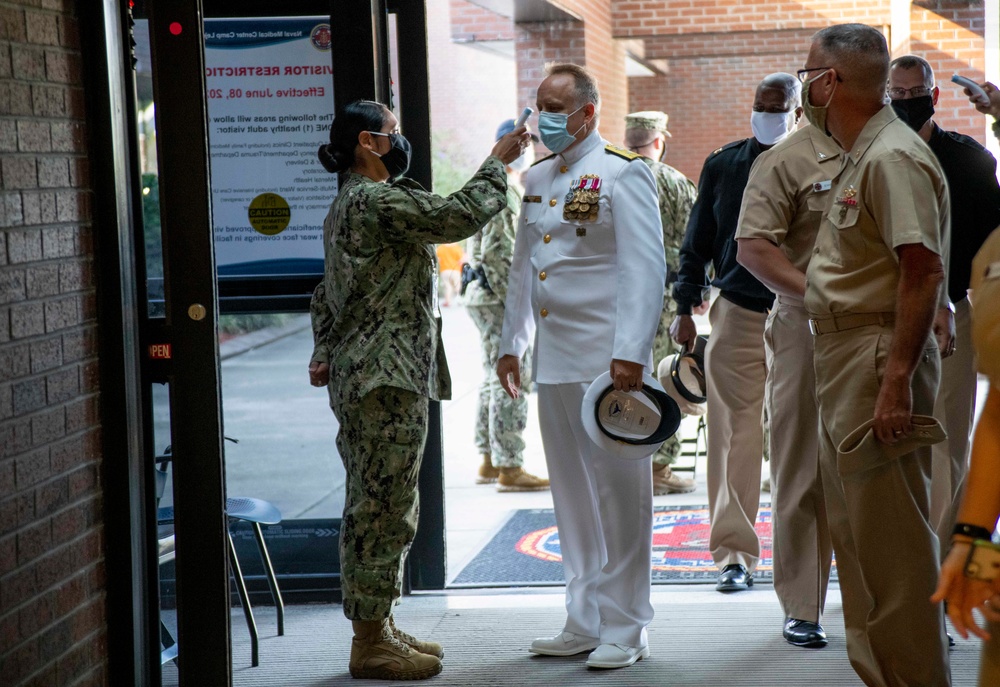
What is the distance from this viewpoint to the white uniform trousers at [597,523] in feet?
11.3

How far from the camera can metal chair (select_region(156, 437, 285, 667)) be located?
328 centimetres

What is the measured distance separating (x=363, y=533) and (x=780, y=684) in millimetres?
1254

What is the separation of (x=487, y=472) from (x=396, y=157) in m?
3.71

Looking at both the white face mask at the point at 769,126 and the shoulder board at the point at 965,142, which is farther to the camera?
the white face mask at the point at 769,126

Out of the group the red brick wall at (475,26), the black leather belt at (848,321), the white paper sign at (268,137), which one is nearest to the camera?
the black leather belt at (848,321)

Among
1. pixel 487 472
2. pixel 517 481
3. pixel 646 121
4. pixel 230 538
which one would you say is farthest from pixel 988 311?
pixel 487 472

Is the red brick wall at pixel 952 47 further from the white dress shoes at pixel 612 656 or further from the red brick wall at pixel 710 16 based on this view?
the white dress shoes at pixel 612 656

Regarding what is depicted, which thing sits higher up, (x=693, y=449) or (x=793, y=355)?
(x=793, y=355)

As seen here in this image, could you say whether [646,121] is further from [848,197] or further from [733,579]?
[848,197]

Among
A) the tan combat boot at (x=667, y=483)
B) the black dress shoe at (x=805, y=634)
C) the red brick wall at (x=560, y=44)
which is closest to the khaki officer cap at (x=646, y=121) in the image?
the tan combat boot at (x=667, y=483)

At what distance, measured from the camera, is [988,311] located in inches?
Result: 67.7

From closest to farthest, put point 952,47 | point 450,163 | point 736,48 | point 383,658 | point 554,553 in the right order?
point 383,658
point 554,553
point 952,47
point 736,48
point 450,163

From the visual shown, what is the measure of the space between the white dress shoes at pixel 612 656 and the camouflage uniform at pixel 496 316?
2.94 metres

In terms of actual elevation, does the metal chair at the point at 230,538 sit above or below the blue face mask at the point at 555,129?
below
